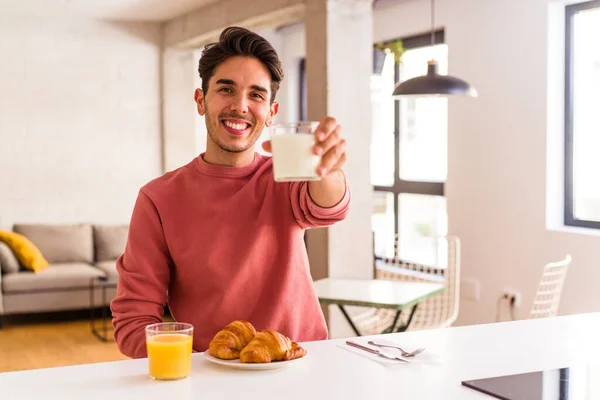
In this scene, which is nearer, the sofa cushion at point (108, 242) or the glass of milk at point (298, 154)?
the glass of milk at point (298, 154)

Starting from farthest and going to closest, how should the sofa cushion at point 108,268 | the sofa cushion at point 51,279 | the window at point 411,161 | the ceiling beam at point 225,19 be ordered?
1. the sofa cushion at point 108,268
2. the sofa cushion at point 51,279
3. the window at point 411,161
4. the ceiling beam at point 225,19

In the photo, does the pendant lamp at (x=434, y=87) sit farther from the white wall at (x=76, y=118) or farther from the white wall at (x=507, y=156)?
the white wall at (x=76, y=118)

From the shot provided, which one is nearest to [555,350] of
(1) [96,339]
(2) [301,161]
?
(2) [301,161]

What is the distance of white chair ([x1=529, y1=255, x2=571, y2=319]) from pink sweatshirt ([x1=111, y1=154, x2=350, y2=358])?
2.50 meters

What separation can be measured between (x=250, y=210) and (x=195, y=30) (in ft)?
17.7

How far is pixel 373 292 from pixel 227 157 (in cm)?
229

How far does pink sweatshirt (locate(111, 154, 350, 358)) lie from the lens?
1776mm

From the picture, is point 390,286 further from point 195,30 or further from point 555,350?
point 195,30

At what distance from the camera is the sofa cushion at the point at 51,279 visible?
6312 mm

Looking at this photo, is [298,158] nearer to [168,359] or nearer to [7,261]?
[168,359]

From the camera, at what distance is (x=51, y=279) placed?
6.44 m

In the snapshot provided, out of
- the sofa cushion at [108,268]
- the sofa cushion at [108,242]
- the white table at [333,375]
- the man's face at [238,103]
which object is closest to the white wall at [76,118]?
the sofa cushion at [108,242]

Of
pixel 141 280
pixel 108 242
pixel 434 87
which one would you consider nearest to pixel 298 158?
pixel 141 280

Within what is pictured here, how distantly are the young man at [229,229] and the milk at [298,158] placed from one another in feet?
1.15
